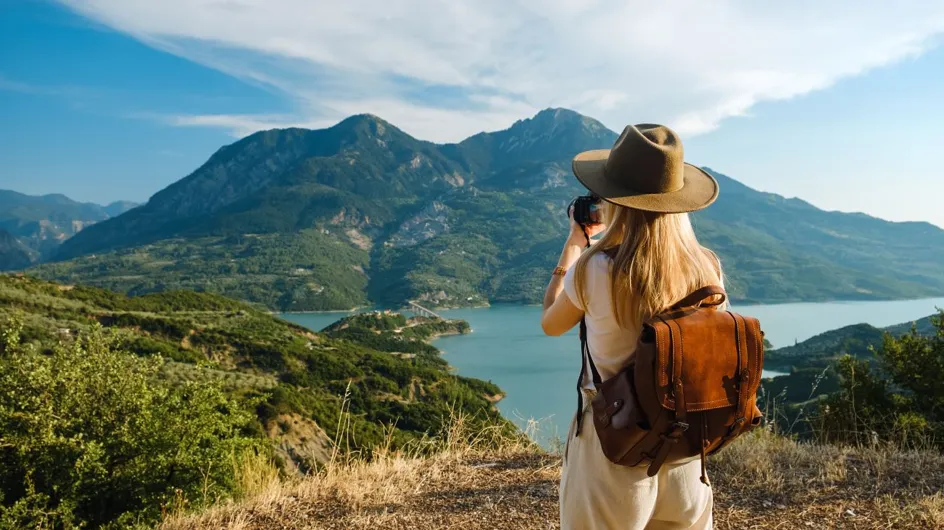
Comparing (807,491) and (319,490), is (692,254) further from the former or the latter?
(319,490)

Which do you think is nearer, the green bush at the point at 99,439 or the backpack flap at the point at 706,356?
the backpack flap at the point at 706,356

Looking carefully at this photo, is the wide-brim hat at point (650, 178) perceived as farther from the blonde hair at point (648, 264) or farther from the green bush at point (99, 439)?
the green bush at point (99, 439)

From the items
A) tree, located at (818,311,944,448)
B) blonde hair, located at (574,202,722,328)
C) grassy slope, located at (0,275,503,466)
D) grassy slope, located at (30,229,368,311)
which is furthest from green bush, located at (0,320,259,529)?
grassy slope, located at (30,229,368,311)

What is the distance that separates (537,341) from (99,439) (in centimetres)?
6463

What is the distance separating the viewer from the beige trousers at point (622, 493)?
1271 mm

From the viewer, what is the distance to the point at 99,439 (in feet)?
21.5

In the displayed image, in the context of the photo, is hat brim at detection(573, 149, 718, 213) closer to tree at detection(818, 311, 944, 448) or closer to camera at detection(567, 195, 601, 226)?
camera at detection(567, 195, 601, 226)

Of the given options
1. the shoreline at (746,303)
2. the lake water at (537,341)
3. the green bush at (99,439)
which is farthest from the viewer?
the shoreline at (746,303)

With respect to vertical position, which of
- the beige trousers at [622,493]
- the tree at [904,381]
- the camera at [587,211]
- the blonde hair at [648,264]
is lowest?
the tree at [904,381]

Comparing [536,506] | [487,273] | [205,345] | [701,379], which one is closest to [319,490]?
[536,506]

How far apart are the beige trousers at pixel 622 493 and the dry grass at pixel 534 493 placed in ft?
4.15

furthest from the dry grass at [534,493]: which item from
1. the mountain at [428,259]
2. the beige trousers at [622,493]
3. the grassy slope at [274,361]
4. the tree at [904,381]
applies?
the mountain at [428,259]

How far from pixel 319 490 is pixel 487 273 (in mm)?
136488

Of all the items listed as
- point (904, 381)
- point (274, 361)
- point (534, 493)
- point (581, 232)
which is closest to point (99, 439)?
point (534, 493)
